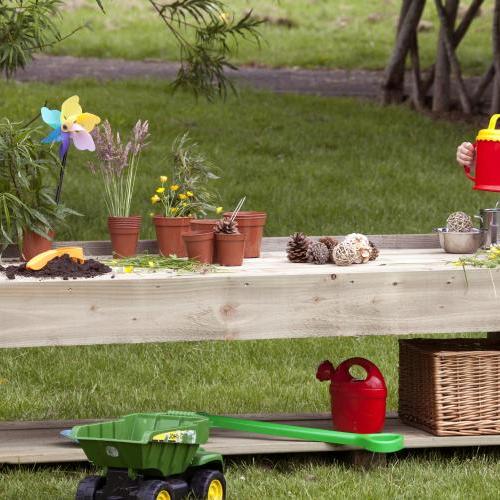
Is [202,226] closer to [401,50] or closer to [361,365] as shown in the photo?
[361,365]

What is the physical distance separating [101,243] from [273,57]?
1271cm

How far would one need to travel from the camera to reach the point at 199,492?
322 centimetres

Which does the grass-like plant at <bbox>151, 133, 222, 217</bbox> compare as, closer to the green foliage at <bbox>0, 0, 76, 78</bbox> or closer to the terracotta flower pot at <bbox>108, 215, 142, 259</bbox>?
the terracotta flower pot at <bbox>108, 215, 142, 259</bbox>

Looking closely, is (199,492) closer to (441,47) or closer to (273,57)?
(441,47)

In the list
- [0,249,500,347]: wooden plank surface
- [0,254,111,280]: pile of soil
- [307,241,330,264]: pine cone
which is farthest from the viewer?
[307,241,330,264]: pine cone

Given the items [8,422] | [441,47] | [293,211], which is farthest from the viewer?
[441,47]

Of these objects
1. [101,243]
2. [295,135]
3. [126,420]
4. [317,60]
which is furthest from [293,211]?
[317,60]

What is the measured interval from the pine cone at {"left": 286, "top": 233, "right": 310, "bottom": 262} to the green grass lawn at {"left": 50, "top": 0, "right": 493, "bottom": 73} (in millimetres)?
11935

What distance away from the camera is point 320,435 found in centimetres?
357

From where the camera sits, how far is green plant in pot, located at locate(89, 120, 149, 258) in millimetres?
3701

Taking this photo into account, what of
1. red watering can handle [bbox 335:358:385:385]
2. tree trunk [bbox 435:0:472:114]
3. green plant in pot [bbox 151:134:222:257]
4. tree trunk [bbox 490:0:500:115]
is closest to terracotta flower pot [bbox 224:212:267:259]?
green plant in pot [bbox 151:134:222:257]

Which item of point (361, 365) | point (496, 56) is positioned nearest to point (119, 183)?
point (361, 365)

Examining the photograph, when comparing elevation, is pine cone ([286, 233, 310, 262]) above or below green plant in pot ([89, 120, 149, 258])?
below

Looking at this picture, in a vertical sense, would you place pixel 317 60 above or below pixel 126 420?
above
